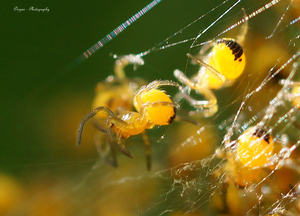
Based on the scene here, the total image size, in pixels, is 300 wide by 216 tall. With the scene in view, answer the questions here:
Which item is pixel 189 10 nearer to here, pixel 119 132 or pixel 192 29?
pixel 192 29

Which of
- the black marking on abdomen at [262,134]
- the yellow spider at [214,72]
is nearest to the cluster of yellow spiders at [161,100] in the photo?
the yellow spider at [214,72]

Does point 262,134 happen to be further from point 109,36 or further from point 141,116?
point 109,36

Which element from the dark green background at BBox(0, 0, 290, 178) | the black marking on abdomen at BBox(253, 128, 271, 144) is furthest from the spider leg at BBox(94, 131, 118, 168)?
the black marking on abdomen at BBox(253, 128, 271, 144)

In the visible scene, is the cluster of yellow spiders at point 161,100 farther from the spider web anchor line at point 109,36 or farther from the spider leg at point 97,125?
the spider web anchor line at point 109,36

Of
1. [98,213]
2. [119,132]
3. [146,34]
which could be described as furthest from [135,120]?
[146,34]

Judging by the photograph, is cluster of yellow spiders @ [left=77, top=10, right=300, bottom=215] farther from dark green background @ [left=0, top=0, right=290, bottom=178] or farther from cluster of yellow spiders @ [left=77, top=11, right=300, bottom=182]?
dark green background @ [left=0, top=0, right=290, bottom=178]

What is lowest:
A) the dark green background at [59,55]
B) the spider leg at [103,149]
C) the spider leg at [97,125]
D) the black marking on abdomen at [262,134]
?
the black marking on abdomen at [262,134]
